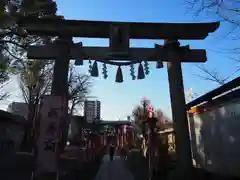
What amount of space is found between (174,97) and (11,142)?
18.7m

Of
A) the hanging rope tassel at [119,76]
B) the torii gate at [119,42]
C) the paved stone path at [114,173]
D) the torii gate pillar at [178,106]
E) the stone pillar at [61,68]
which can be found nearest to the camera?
the torii gate pillar at [178,106]

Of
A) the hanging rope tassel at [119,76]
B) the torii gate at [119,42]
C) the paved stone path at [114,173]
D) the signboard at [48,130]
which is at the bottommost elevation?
the paved stone path at [114,173]

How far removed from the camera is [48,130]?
7.73 meters

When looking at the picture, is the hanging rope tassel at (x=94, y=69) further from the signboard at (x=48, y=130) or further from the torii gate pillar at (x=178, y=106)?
the torii gate pillar at (x=178, y=106)

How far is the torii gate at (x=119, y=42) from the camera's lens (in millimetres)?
10047

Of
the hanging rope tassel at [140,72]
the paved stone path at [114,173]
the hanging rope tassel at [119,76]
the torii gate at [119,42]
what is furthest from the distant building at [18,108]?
the hanging rope tassel at [140,72]

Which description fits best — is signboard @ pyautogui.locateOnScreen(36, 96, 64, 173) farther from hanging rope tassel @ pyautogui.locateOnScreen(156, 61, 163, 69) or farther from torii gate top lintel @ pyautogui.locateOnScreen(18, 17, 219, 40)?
hanging rope tassel @ pyautogui.locateOnScreen(156, 61, 163, 69)

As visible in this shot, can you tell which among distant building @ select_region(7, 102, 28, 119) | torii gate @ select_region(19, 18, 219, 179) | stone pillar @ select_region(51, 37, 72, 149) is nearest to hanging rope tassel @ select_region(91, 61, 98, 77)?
torii gate @ select_region(19, 18, 219, 179)

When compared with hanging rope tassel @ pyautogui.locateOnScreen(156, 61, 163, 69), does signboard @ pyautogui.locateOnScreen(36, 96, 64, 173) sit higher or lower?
lower

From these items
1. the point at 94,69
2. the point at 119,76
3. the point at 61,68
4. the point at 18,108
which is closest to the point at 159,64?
the point at 119,76

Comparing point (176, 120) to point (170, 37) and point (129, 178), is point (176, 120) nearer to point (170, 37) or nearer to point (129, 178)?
point (170, 37)

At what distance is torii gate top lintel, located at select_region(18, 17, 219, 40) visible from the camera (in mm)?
10070

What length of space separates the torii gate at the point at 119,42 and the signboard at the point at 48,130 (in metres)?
2.14

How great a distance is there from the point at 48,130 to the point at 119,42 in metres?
4.36
